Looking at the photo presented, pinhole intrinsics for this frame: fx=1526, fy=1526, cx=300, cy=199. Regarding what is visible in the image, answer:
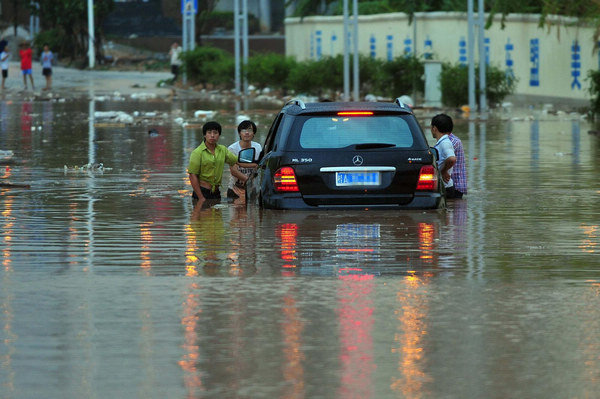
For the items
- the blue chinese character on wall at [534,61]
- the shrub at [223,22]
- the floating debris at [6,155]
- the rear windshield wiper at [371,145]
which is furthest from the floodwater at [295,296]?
the shrub at [223,22]

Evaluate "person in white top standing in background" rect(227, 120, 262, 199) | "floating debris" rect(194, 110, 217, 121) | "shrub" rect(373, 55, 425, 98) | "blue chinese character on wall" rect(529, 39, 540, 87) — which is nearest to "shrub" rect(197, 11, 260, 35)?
"blue chinese character on wall" rect(529, 39, 540, 87)

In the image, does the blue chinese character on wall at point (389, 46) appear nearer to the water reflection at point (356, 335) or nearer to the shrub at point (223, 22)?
the shrub at point (223, 22)

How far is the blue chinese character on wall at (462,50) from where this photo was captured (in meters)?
51.1

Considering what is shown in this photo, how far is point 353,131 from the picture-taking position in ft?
47.4

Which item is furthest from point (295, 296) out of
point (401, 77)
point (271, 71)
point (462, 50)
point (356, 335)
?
point (271, 71)

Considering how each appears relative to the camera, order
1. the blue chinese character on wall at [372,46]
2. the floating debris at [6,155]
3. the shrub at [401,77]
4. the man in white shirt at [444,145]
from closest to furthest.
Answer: the man in white shirt at [444,145]
the floating debris at [6,155]
the shrub at [401,77]
the blue chinese character on wall at [372,46]

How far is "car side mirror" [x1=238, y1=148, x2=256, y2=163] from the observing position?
51.9 ft

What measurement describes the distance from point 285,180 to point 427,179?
136 cm

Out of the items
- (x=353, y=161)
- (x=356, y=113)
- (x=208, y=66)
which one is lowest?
(x=353, y=161)

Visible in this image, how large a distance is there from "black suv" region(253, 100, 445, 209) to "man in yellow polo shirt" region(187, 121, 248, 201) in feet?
7.84

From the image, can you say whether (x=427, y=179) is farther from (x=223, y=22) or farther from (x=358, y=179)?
(x=223, y=22)

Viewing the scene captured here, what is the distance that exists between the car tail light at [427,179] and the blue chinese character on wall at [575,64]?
1186 inches

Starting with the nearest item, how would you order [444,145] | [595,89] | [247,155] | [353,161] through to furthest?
[353,161] < [247,155] < [444,145] < [595,89]

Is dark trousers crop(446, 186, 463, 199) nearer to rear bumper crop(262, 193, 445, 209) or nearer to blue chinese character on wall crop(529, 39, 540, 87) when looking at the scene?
rear bumper crop(262, 193, 445, 209)
